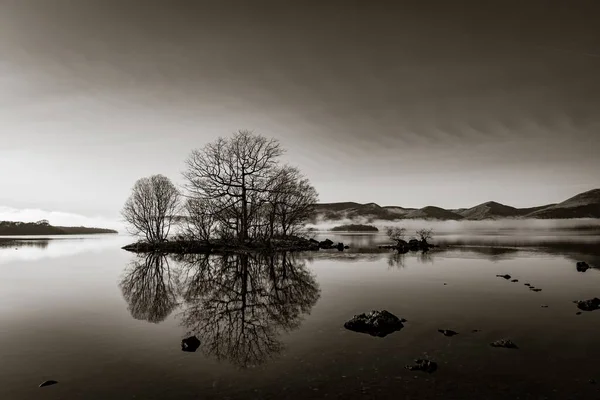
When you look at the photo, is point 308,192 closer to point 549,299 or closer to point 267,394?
point 549,299

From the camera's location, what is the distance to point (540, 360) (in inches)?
473

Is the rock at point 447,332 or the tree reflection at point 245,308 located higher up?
the tree reflection at point 245,308

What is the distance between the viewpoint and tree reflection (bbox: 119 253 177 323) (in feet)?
63.2

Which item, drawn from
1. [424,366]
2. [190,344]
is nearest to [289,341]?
[190,344]

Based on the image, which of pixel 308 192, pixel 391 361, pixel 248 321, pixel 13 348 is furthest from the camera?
pixel 308 192

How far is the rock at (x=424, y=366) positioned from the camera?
11.0m

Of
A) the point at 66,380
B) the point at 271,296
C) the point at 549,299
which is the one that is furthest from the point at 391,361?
the point at 549,299

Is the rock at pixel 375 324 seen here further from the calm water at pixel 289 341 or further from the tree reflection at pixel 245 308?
the tree reflection at pixel 245 308

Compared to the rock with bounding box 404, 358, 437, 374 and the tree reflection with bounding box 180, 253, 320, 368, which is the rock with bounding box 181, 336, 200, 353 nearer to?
the tree reflection with bounding box 180, 253, 320, 368

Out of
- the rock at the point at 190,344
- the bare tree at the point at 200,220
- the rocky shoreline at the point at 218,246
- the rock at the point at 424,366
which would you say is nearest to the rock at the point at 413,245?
the rocky shoreline at the point at 218,246

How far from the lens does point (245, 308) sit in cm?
1980

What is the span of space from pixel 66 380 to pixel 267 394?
616 centimetres

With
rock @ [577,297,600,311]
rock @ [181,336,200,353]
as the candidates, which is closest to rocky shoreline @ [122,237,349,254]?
rock @ [577,297,600,311]

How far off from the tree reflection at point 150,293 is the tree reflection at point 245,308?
1099 mm
